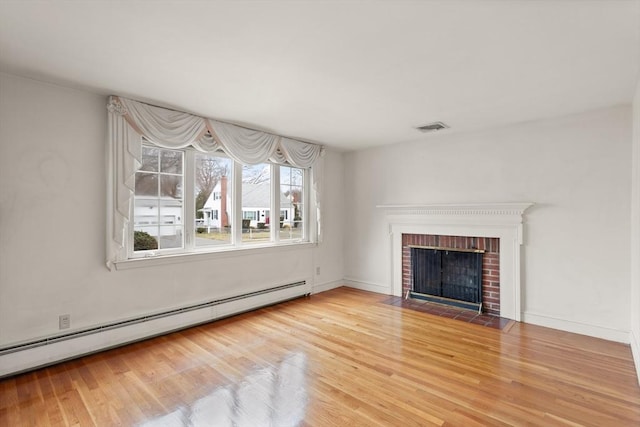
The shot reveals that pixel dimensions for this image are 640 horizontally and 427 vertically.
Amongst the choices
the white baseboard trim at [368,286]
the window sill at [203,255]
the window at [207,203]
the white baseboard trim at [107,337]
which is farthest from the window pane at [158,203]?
the white baseboard trim at [368,286]

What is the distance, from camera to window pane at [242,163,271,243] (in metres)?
4.41

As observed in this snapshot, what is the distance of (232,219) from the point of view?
4.23 m

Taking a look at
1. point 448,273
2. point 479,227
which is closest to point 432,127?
point 479,227

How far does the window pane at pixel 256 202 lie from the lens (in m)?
4.41

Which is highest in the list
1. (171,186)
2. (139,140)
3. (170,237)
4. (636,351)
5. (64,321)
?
(139,140)

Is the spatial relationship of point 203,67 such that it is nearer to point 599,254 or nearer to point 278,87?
point 278,87

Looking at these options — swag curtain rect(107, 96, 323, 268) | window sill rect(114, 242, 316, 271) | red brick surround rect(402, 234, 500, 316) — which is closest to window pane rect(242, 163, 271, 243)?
window sill rect(114, 242, 316, 271)

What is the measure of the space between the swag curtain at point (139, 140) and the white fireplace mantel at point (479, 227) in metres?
2.51

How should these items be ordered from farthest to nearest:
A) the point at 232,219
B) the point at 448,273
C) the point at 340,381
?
the point at 448,273
the point at 232,219
the point at 340,381

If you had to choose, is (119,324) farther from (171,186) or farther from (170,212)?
(171,186)

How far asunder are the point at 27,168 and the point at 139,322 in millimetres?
1731

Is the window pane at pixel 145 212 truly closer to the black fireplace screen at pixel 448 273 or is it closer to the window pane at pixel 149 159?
the window pane at pixel 149 159

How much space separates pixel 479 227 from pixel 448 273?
800 millimetres

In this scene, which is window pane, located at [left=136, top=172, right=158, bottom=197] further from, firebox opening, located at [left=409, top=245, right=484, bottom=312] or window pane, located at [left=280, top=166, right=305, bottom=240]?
firebox opening, located at [left=409, top=245, right=484, bottom=312]
